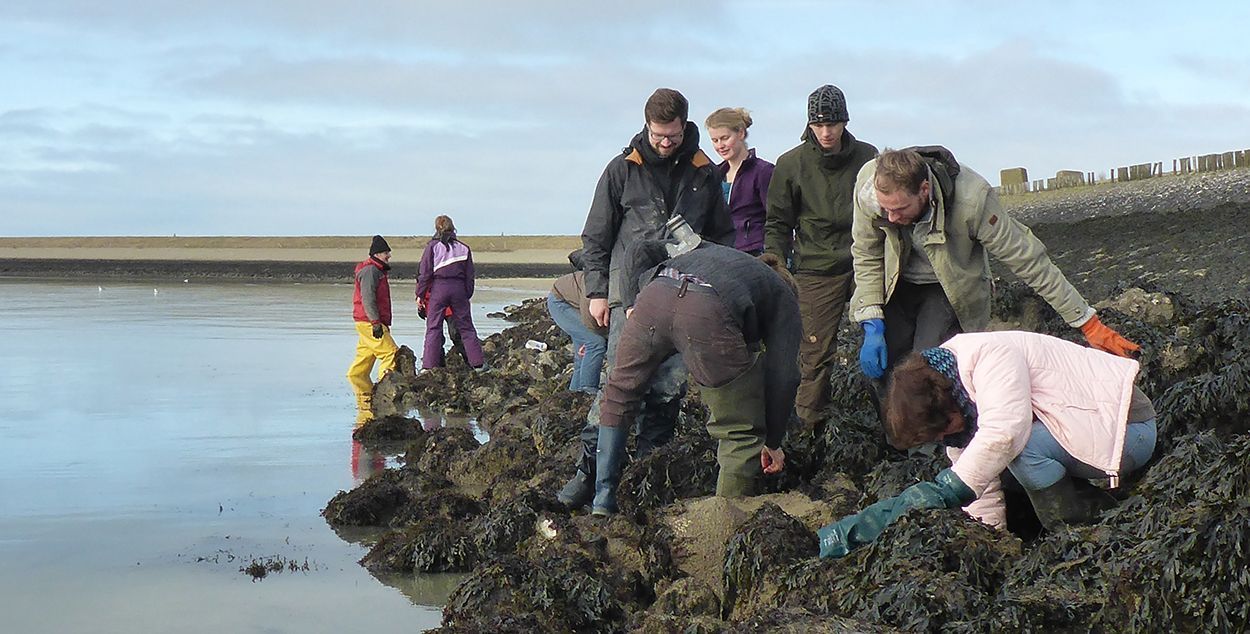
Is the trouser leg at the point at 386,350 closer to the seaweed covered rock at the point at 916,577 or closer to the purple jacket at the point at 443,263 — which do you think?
the purple jacket at the point at 443,263

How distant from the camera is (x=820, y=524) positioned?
5.30m

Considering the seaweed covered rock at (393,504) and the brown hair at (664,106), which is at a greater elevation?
the brown hair at (664,106)

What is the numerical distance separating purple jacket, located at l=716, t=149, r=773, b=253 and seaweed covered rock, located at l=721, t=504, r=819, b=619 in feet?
9.70

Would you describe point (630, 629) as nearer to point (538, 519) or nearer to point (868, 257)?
point (538, 519)

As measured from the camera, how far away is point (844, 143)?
663cm

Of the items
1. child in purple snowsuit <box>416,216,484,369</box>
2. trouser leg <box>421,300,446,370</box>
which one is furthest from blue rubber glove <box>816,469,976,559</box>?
trouser leg <box>421,300,446,370</box>

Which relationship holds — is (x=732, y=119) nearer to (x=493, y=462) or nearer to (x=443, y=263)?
(x=493, y=462)

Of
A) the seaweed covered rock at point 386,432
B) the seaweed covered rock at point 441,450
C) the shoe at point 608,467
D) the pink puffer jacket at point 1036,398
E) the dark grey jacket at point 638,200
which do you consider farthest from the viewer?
the seaweed covered rock at point 386,432

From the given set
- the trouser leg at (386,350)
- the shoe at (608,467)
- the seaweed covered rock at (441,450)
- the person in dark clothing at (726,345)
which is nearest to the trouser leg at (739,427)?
the person in dark clothing at (726,345)

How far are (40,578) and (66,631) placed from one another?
848 mm

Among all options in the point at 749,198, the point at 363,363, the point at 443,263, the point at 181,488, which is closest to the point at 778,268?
the point at 749,198

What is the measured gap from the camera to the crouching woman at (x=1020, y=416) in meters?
4.39

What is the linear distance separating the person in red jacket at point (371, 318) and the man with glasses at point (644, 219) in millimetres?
5824

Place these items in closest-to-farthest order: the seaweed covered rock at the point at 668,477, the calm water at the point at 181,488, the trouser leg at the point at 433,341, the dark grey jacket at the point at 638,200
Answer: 1. the calm water at the point at 181,488
2. the seaweed covered rock at the point at 668,477
3. the dark grey jacket at the point at 638,200
4. the trouser leg at the point at 433,341
